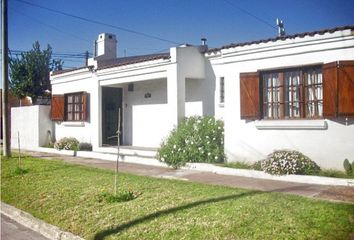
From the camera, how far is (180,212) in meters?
6.59

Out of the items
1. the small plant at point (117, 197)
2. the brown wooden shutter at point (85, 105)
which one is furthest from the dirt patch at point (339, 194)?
the brown wooden shutter at point (85, 105)

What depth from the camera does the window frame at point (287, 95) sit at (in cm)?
1007

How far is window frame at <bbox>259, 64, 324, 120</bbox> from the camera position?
10070 millimetres

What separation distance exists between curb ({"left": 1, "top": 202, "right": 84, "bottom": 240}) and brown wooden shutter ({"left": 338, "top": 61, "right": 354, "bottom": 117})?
6613mm

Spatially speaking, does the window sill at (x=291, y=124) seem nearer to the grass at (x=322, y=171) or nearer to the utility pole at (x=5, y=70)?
the grass at (x=322, y=171)

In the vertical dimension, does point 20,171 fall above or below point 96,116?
below

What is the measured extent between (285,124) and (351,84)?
1952 mm

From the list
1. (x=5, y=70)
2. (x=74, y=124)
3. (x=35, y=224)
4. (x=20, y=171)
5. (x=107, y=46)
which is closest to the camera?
(x=35, y=224)

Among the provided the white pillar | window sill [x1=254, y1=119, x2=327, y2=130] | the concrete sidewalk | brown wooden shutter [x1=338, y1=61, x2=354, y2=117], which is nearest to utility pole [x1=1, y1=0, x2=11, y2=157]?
the concrete sidewalk

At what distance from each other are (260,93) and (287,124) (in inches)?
46.9

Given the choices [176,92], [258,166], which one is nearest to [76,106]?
[176,92]

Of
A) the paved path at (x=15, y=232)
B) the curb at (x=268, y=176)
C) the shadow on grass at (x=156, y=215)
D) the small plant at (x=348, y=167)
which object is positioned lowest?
the paved path at (x=15, y=232)

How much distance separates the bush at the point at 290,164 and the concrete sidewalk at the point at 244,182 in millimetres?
373

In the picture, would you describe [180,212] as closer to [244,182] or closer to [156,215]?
[156,215]
